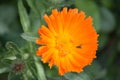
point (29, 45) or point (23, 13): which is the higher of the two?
point (23, 13)

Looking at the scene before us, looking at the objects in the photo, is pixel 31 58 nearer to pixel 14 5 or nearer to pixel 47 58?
pixel 47 58

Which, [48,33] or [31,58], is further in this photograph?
[31,58]

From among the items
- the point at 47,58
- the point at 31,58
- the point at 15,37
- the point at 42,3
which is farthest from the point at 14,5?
the point at 47,58

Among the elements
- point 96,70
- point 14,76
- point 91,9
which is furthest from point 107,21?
point 14,76

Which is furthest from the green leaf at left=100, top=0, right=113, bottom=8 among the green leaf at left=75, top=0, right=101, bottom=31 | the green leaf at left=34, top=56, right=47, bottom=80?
the green leaf at left=34, top=56, right=47, bottom=80

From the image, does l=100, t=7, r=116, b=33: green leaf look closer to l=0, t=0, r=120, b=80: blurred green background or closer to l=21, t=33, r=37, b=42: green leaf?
l=0, t=0, r=120, b=80: blurred green background

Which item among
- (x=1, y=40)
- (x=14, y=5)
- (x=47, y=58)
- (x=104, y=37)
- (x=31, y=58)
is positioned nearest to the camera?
(x=47, y=58)
